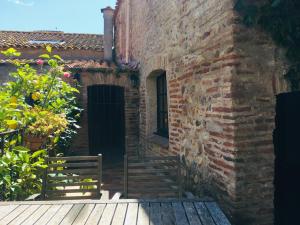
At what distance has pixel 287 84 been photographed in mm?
3145

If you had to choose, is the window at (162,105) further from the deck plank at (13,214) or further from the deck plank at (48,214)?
the deck plank at (13,214)

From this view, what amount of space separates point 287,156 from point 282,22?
60.4 inches

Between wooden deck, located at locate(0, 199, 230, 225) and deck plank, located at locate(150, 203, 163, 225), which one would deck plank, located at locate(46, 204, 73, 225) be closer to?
wooden deck, located at locate(0, 199, 230, 225)

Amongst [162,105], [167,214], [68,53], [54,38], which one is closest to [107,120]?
[162,105]

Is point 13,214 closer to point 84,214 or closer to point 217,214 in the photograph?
point 84,214

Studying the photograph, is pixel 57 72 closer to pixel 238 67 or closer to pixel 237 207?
pixel 238 67

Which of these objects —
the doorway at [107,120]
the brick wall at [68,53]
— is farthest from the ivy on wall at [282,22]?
the brick wall at [68,53]

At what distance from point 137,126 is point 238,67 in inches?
217

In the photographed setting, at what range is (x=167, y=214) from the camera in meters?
2.83

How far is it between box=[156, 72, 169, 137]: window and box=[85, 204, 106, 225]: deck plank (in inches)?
135

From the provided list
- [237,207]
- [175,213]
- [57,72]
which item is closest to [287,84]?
[237,207]

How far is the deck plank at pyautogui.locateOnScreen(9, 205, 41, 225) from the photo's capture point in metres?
2.66

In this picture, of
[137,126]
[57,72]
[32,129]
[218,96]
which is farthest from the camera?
[137,126]

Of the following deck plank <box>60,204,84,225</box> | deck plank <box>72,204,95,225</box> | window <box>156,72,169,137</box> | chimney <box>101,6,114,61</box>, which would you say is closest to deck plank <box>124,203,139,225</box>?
deck plank <box>72,204,95,225</box>
